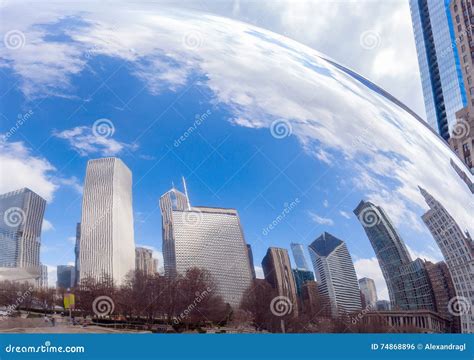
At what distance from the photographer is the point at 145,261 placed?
6.09 meters

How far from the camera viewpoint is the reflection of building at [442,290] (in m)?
6.80

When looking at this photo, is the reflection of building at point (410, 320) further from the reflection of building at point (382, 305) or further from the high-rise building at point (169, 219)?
the high-rise building at point (169, 219)

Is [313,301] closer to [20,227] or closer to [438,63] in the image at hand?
[20,227]

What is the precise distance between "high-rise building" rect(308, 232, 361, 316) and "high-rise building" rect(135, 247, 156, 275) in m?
1.77

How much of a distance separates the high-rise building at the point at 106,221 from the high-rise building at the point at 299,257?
1.80m

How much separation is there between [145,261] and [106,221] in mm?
655

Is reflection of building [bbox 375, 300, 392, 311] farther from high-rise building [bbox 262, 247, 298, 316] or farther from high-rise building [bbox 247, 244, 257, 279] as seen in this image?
high-rise building [bbox 247, 244, 257, 279]

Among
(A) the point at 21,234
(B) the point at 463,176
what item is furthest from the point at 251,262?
(B) the point at 463,176

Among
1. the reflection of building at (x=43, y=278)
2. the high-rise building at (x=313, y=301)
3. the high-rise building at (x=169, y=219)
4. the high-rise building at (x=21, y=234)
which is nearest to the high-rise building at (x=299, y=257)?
the high-rise building at (x=313, y=301)

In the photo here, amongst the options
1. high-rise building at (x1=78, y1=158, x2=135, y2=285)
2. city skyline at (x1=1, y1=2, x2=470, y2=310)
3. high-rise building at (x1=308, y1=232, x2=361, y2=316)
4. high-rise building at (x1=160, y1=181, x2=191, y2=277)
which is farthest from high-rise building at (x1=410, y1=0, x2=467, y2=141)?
high-rise building at (x1=78, y1=158, x2=135, y2=285)

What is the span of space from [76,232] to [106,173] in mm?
734

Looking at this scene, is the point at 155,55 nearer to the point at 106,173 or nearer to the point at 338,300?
the point at 106,173

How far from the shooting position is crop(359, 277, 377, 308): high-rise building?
20.9 ft

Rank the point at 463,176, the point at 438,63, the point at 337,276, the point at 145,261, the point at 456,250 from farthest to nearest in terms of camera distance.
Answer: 1. the point at 438,63
2. the point at 463,176
3. the point at 456,250
4. the point at 337,276
5. the point at 145,261
